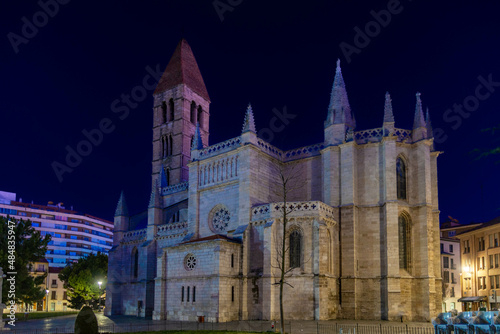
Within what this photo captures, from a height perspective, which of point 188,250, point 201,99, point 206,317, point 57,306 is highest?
point 201,99

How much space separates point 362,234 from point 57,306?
2746 inches

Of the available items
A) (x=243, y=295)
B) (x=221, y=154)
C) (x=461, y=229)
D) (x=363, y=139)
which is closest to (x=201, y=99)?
(x=221, y=154)

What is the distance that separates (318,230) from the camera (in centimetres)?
3441

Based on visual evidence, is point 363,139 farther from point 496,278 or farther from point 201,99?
point 201,99

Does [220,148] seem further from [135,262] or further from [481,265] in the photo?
[481,265]

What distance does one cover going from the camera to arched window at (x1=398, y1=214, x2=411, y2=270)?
3709cm

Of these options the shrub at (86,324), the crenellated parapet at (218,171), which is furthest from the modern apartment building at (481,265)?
the shrub at (86,324)

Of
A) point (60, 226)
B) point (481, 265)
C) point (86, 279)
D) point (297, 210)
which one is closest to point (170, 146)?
point (86, 279)

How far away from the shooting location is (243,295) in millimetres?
36125

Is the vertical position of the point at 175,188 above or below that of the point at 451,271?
above

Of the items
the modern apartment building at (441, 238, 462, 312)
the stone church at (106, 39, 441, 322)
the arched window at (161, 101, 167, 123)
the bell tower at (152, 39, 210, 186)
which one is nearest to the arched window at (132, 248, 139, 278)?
the stone church at (106, 39, 441, 322)

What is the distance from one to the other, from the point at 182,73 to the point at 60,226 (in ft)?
202

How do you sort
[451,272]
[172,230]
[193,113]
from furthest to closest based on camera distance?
[193,113]
[451,272]
[172,230]

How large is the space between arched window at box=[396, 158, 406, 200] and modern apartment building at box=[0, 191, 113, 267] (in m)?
83.3
